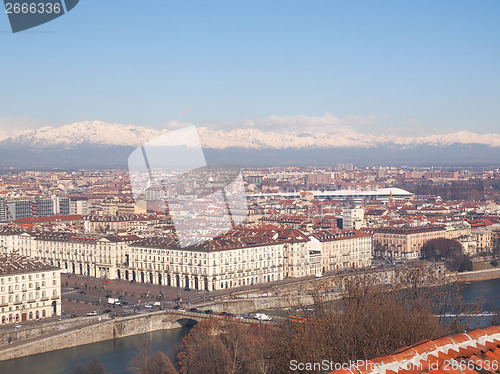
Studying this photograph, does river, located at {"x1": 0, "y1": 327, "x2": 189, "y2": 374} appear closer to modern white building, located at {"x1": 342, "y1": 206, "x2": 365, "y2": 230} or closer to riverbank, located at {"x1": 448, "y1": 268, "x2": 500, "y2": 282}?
riverbank, located at {"x1": 448, "y1": 268, "x2": 500, "y2": 282}

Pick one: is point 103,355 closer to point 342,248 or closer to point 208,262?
point 208,262

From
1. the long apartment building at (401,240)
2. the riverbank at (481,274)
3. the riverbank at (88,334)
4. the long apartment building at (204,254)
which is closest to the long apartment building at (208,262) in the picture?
the long apartment building at (204,254)

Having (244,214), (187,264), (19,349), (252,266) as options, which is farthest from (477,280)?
(19,349)

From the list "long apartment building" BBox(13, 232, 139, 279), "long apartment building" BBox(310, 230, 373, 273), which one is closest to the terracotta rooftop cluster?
"long apartment building" BBox(13, 232, 139, 279)

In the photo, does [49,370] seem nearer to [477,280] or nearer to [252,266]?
[252,266]

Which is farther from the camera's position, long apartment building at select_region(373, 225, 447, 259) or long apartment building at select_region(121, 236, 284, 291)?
long apartment building at select_region(373, 225, 447, 259)

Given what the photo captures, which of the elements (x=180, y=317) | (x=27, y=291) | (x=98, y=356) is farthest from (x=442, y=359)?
(x=27, y=291)

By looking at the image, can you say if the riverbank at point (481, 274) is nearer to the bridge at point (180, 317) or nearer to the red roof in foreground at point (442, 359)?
the bridge at point (180, 317)
